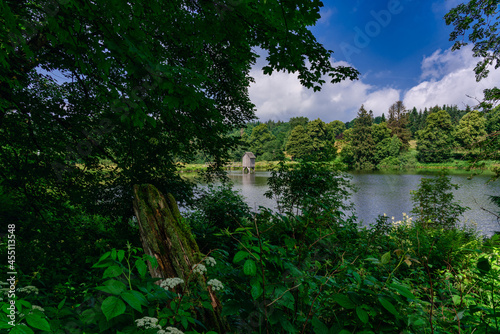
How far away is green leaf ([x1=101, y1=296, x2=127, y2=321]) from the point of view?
0.81 m

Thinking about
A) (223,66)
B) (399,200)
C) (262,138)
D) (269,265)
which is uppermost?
(262,138)

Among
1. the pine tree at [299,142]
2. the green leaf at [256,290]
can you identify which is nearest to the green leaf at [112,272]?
the green leaf at [256,290]

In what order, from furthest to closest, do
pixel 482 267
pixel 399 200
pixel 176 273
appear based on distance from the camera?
pixel 399 200 → pixel 176 273 → pixel 482 267

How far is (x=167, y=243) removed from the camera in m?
2.11

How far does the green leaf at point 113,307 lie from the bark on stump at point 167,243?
2.92 ft

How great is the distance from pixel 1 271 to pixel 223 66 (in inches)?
227

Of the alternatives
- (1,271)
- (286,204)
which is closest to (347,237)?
(286,204)

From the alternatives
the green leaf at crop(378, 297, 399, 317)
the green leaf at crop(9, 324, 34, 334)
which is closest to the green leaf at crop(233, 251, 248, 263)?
the green leaf at crop(378, 297, 399, 317)

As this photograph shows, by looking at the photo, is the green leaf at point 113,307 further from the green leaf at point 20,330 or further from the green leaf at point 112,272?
the green leaf at point 20,330

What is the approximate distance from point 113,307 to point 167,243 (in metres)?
1.31

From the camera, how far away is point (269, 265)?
129cm

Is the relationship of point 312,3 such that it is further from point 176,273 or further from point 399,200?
point 399,200

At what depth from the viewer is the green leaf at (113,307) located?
2.65ft

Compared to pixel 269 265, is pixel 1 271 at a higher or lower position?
lower
